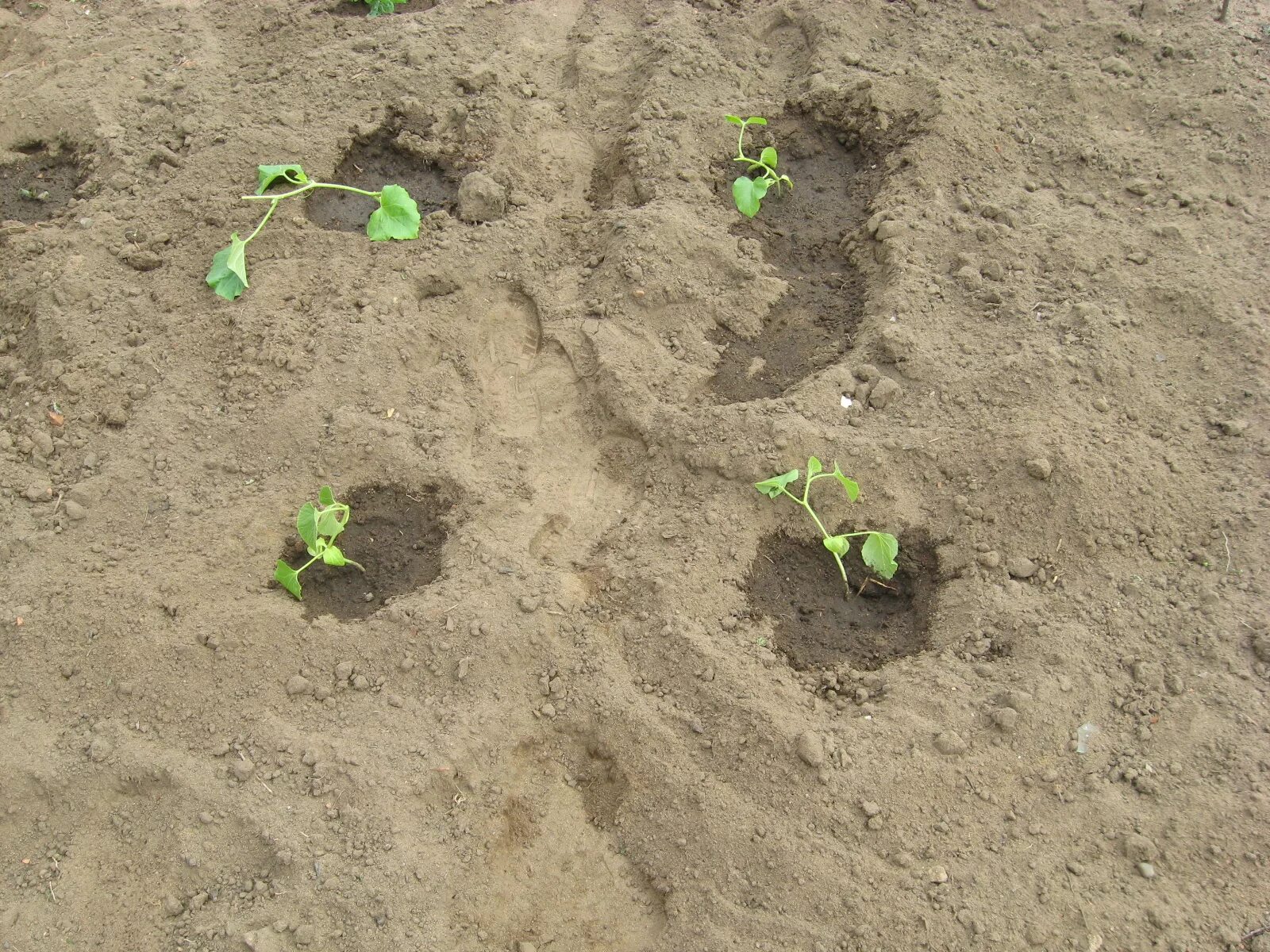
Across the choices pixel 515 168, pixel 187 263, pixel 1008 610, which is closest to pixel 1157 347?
pixel 1008 610

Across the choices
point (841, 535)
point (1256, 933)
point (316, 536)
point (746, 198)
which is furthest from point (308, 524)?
point (1256, 933)

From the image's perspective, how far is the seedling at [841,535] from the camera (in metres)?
2.89

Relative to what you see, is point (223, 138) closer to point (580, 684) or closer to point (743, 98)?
point (743, 98)

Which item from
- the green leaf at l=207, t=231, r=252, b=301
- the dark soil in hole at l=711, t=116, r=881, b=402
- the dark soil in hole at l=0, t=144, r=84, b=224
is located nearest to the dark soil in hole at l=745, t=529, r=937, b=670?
the dark soil in hole at l=711, t=116, r=881, b=402

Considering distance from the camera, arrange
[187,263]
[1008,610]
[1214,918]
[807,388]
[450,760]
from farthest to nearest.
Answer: [187,263]
[807,388]
[1008,610]
[450,760]
[1214,918]

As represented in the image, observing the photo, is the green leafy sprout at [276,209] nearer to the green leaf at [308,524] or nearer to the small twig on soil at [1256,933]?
the green leaf at [308,524]

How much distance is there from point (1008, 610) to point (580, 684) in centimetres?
127

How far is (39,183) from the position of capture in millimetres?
3943

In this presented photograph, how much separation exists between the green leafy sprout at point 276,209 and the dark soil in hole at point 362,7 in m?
1.16

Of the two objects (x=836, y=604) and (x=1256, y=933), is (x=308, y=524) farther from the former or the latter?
(x=1256, y=933)

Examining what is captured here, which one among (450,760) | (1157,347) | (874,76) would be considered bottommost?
(450,760)

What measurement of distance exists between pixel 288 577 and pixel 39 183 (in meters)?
2.35

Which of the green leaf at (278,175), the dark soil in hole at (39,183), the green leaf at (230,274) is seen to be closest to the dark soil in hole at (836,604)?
the green leaf at (230,274)

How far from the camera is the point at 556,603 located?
9.23 feet
